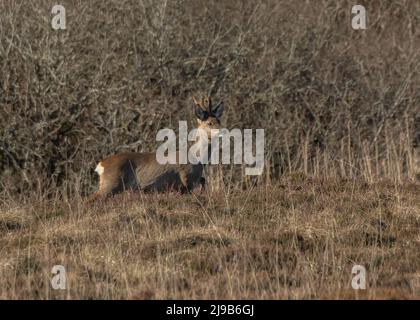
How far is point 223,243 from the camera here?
9023 mm

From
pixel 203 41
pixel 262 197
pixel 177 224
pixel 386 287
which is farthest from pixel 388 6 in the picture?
A: pixel 386 287

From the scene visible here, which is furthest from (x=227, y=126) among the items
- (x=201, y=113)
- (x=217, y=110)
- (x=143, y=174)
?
(x=143, y=174)

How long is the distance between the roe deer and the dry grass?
1063 mm

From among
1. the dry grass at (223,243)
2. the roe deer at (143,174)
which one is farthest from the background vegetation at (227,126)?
the roe deer at (143,174)

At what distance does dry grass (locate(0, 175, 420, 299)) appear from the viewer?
7.80 meters

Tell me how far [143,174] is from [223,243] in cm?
345

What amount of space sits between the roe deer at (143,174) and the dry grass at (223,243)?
1063 millimetres

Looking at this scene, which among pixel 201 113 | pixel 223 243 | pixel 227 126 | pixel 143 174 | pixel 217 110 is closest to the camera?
pixel 223 243

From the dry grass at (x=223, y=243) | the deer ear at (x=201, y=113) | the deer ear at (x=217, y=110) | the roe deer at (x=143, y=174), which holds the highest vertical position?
the deer ear at (x=217, y=110)

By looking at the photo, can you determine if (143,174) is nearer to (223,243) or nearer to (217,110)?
(217,110)

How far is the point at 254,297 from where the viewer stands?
294 inches

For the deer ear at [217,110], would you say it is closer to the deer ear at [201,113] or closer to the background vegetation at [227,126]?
the deer ear at [201,113]

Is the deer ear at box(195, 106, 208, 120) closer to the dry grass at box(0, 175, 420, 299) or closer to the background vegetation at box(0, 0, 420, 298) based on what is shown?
the background vegetation at box(0, 0, 420, 298)

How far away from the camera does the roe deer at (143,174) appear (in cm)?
1207
